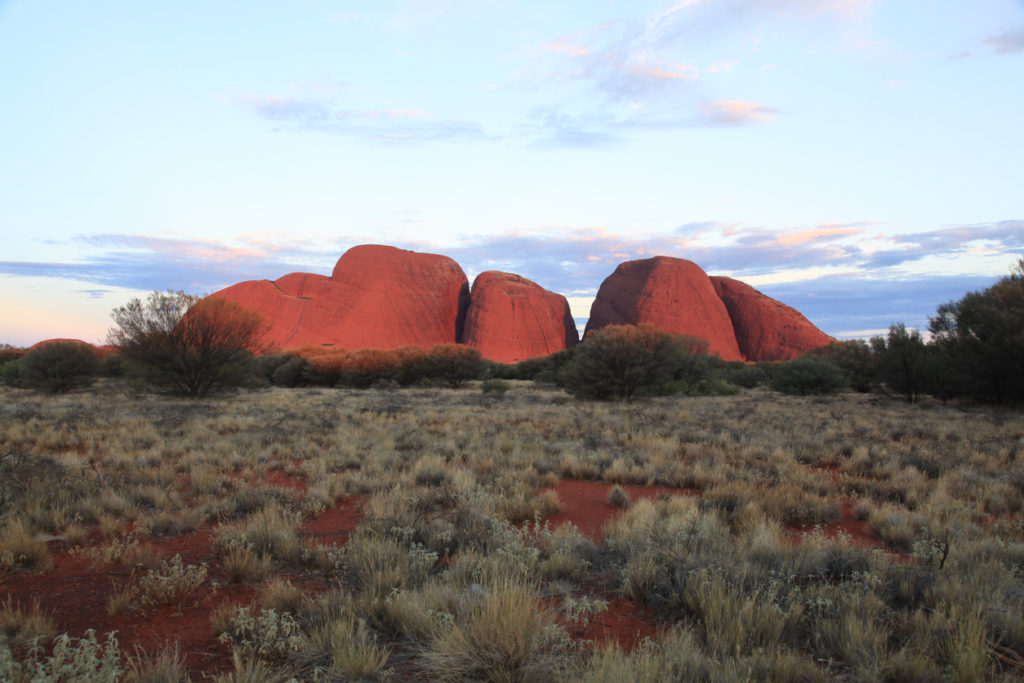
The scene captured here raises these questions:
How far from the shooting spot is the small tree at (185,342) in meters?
20.9

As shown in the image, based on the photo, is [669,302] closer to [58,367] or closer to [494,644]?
[58,367]

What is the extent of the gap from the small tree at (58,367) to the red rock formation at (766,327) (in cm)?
5953

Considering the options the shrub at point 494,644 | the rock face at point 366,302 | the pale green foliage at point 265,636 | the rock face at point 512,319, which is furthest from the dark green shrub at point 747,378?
the pale green foliage at point 265,636

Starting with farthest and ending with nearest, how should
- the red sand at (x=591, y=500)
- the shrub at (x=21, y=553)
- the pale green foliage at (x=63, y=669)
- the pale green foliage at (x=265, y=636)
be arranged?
the red sand at (x=591, y=500)
the shrub at (x=21, y=553)
the pale green foliage at (x=265, y=636)
the pale green foliage at (x=63, y=669)

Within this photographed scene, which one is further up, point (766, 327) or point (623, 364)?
point (766, 327)

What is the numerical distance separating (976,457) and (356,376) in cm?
3272

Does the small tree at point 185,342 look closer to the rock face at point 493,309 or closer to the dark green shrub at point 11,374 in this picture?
the dark green shrub at point 11,374

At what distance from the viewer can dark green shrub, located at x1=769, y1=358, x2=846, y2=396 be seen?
26.7 meters

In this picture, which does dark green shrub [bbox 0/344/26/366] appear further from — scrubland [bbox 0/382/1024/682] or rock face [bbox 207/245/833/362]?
scrubland [bbox 0/382/1024/682]

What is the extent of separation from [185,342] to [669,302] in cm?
5035

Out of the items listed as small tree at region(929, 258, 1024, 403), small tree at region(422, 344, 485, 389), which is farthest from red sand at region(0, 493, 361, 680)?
small tree at region(422, 344, 485, 389)

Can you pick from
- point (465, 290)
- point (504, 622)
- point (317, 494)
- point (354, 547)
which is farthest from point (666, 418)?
point (465, 290)

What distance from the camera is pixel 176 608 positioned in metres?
3.48

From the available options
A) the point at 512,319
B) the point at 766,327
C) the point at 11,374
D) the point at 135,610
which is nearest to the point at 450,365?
the point at 11,374
